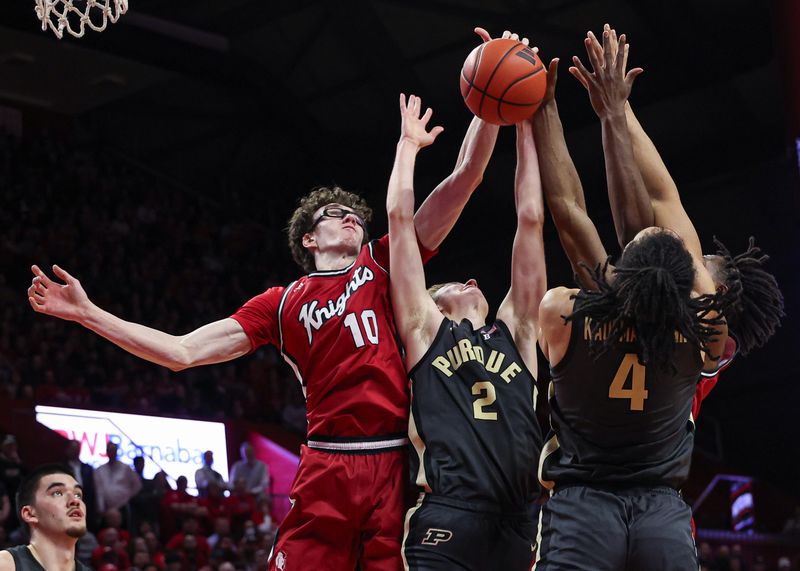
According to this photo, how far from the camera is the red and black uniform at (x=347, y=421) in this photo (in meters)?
4.39

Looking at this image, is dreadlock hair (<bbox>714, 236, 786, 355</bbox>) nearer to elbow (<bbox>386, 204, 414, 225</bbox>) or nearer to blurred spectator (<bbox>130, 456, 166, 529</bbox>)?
elbow (<bbox>386, 204, 414, 225</bbox>)

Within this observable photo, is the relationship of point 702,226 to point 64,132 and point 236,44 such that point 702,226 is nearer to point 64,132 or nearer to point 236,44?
point 236,44

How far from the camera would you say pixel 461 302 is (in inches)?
191

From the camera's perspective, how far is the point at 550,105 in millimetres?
4590

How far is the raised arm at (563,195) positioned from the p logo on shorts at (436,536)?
3.52ft

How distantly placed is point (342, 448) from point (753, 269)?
1.73 metres

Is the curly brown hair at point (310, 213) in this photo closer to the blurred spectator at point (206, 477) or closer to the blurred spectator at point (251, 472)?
the blurred spectator at point (206, 477)

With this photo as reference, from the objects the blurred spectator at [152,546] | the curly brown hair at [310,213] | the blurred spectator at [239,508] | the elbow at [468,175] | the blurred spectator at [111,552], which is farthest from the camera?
the blurred spectator at [239,508]

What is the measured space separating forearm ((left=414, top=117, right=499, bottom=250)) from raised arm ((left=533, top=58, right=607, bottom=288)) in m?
0.26

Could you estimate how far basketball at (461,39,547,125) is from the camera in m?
4.43

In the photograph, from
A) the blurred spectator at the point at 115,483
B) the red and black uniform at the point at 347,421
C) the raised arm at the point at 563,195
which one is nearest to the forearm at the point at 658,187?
the raised arm at the point at 563,195

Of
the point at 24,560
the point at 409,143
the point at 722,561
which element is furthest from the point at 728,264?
the point at 722,561

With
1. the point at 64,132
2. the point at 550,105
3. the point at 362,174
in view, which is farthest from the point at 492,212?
the point at 550,105

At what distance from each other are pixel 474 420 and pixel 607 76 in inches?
55.8
